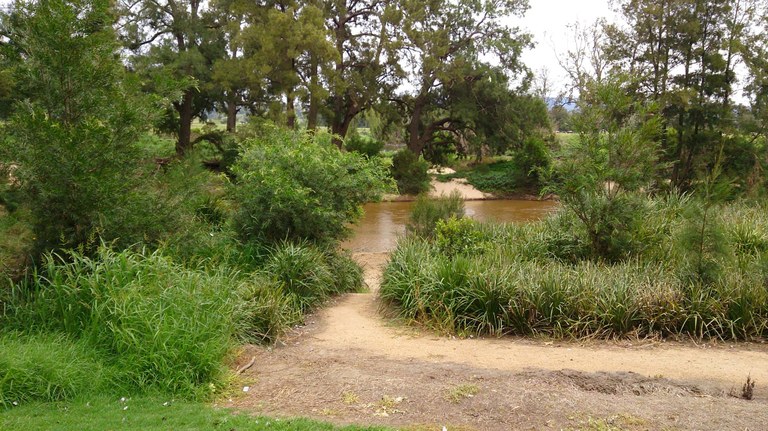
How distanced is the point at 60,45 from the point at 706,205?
770 cm

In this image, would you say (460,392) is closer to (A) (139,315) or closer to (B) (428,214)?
(A) (139,315)

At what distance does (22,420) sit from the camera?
4215mm

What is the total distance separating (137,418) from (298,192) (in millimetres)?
4824

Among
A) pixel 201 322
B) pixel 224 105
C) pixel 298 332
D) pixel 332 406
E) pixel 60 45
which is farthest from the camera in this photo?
pixel 224 105

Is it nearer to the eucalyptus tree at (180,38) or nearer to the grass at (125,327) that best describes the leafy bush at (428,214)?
the grass at (125,327)

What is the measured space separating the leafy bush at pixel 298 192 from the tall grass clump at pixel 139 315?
2.64 meters

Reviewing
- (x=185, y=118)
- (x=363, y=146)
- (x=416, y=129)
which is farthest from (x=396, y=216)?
(x=416, y=129)

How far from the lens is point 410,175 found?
1196 inches

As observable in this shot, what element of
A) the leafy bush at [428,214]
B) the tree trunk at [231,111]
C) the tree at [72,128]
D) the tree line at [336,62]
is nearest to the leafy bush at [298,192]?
the tree at [72,128]

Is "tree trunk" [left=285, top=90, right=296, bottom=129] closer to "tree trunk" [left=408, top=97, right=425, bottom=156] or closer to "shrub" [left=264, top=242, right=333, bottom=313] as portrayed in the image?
"tree trunk" [left=408, top=97, right=425, bottom=156]

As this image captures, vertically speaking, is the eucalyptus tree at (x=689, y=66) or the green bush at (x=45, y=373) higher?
the eucalyptus tree at (x=689, y=66)

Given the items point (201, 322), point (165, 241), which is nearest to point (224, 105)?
point (165, 241)

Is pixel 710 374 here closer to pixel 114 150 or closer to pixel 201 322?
pixel 201 322

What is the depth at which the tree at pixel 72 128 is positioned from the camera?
20.8 ft
